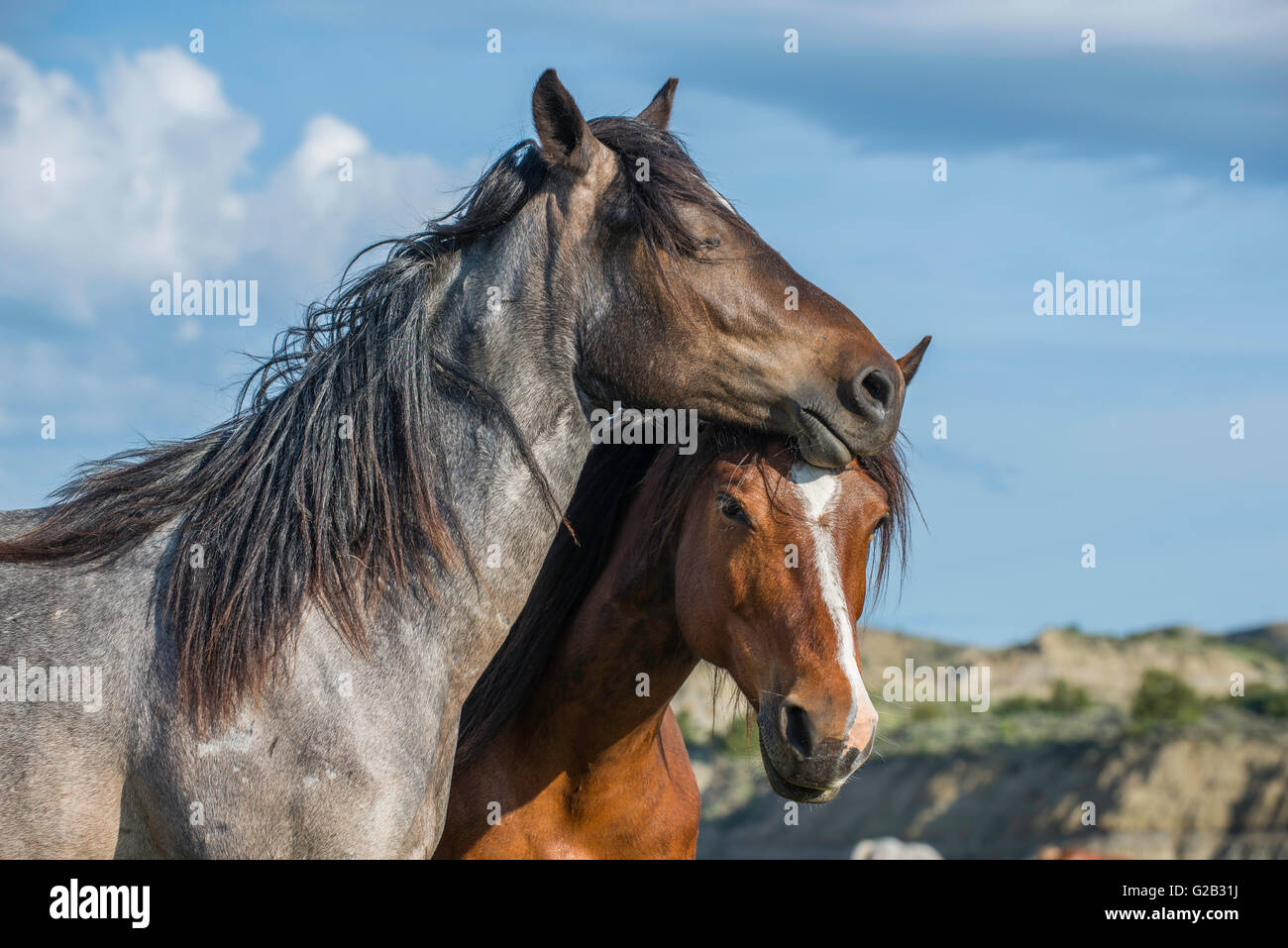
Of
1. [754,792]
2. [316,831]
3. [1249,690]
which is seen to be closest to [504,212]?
[316,831]

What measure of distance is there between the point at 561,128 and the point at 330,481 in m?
1.35

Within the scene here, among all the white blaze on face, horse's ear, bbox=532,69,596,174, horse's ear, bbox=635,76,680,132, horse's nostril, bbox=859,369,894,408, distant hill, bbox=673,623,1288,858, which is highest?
horse's ear, bbox=635,76,680,132

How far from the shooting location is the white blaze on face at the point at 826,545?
13.8 feet

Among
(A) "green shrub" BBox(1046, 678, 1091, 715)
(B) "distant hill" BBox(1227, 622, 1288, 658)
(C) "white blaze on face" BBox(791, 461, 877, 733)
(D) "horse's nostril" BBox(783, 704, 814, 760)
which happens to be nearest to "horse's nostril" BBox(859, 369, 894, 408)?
(C) "white blaze on face" BBox(791, 461, 877, 733)

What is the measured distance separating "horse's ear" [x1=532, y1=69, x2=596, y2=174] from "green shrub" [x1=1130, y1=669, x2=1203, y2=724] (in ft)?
127

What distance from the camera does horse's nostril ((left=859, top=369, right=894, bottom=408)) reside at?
3811 mm

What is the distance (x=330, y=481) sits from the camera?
11.9 feet

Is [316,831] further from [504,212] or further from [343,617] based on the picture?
[504,212]

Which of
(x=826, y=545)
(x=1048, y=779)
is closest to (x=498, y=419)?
(x=826, y=545)

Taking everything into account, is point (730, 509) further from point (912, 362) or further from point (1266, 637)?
point (1266, 637)

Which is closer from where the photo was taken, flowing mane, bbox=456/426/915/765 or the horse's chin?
the horse's chin

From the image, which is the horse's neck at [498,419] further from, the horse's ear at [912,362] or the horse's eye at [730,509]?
the horse's ear at [912,362]

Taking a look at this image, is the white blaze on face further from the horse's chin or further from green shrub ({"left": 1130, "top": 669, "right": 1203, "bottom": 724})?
green shrub ({"left": 1130, "top": 669, "right": 1203, "bottom": 724})

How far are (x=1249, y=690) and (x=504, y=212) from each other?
4420cm
